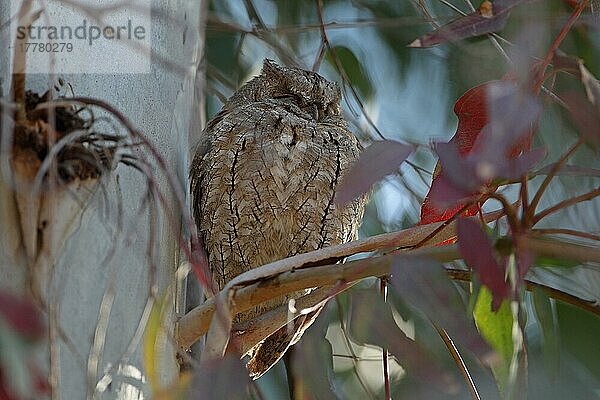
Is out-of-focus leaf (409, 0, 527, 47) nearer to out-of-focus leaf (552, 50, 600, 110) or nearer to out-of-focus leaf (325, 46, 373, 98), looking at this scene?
out-of-focus leaf (552, 50, 600, 110)

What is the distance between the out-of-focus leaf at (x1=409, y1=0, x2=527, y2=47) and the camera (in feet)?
2.24

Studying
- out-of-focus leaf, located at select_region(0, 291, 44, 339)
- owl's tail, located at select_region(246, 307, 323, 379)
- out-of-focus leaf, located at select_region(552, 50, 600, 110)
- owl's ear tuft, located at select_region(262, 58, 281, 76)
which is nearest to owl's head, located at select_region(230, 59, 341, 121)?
owl's ear tuft, located at select_region(262, 58, 281, 76)

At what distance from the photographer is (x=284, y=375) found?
6.77 feet

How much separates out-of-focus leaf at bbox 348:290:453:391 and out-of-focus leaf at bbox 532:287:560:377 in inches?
5.9

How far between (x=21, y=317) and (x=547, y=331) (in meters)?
0.52

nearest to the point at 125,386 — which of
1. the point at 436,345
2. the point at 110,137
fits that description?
the point at 110,137

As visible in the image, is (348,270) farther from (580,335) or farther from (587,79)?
(580,335)

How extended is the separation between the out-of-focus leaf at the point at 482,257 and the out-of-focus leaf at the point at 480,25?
14cm

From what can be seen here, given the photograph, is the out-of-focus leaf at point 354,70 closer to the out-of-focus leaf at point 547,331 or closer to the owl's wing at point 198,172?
the owl's wing at point 198,172

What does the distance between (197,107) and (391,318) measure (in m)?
1.01

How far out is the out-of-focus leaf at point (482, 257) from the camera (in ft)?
1.95

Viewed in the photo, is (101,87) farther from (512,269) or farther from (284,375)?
(284,375)

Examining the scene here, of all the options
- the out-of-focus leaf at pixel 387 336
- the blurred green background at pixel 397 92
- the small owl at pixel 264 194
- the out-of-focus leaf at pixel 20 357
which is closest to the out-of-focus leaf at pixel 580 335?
the blurred green background at pixel 397 92

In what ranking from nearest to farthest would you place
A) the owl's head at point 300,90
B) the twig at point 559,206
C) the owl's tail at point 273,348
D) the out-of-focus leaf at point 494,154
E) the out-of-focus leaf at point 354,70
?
the out-of-focus leaf at point 494,154 < the twig at point 559,206 < the owl's tail at point 273,348 < the owl's head at point 300,90 < the out-of-focus leaf at point 354,70
